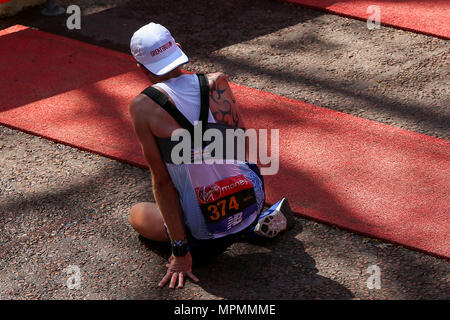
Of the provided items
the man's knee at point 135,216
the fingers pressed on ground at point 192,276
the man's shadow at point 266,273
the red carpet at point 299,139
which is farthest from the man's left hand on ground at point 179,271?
the red carpet at point 299,139

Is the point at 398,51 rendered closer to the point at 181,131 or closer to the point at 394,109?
the point at 394,109

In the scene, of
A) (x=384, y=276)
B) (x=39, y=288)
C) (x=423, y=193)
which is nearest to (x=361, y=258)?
(x=384, y=276)

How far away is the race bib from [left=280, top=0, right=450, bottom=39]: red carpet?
417 centimetres

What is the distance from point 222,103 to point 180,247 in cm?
83

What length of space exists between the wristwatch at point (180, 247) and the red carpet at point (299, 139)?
1026 mm

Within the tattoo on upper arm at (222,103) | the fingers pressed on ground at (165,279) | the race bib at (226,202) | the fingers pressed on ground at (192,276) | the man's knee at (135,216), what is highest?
the tattoo on upper arm at (222,103)

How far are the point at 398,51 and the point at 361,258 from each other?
11.2 feet

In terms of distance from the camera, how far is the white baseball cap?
383 cm

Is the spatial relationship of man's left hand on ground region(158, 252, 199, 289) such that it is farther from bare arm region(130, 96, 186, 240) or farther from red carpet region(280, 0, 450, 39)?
red carpet region(280, 0, 450, 39)

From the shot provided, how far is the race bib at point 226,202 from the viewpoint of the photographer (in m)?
4.00

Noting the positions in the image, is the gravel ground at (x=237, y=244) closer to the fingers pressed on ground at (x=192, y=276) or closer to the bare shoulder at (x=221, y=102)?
the fingers pressed on ground at (x=192, y=276)

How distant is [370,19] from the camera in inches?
306

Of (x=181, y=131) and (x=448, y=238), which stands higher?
(x=181, y=131)

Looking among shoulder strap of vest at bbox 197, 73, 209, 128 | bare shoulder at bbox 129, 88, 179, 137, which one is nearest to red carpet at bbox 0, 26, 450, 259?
shoulder strap of vest at bbox 197, 73, 209, 128
